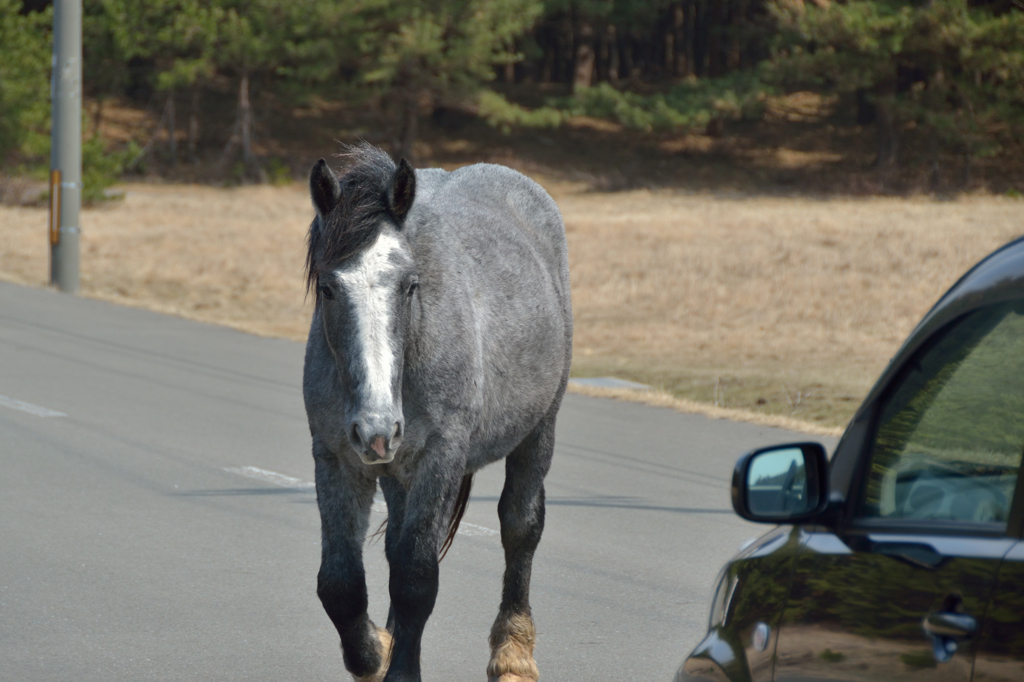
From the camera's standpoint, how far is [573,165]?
164ft

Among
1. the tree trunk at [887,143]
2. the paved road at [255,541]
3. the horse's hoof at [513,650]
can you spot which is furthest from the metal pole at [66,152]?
the tree trunk at [887,143]

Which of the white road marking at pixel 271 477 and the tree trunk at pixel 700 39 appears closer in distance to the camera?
the white road marking at pixel 271 477

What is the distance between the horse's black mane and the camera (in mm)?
4055

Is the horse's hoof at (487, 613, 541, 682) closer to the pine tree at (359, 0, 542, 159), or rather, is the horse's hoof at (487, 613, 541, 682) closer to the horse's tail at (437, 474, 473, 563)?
the horse's tail at (437, 474, 473, 563)

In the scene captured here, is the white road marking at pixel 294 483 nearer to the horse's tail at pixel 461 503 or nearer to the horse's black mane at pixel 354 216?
the horse's tail at pixel 461 503

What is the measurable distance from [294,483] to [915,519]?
616 cm

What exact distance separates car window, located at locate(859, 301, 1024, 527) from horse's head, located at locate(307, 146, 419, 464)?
171 centimetres

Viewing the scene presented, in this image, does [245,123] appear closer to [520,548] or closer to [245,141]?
[245,141]

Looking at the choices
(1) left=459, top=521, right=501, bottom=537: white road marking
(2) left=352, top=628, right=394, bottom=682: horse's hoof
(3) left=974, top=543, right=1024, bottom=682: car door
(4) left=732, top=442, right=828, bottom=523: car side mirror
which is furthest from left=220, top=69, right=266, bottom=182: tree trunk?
(3) left=974, top=543, right=1024, bottom=682: car door

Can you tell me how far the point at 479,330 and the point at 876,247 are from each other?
2159cm

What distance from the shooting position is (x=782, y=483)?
8.46ft

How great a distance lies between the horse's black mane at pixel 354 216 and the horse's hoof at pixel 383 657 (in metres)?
1.29

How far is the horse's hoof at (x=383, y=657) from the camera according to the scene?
4422 mm

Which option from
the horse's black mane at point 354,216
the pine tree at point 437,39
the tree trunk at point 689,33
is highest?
the tree trunk at point 689,33
